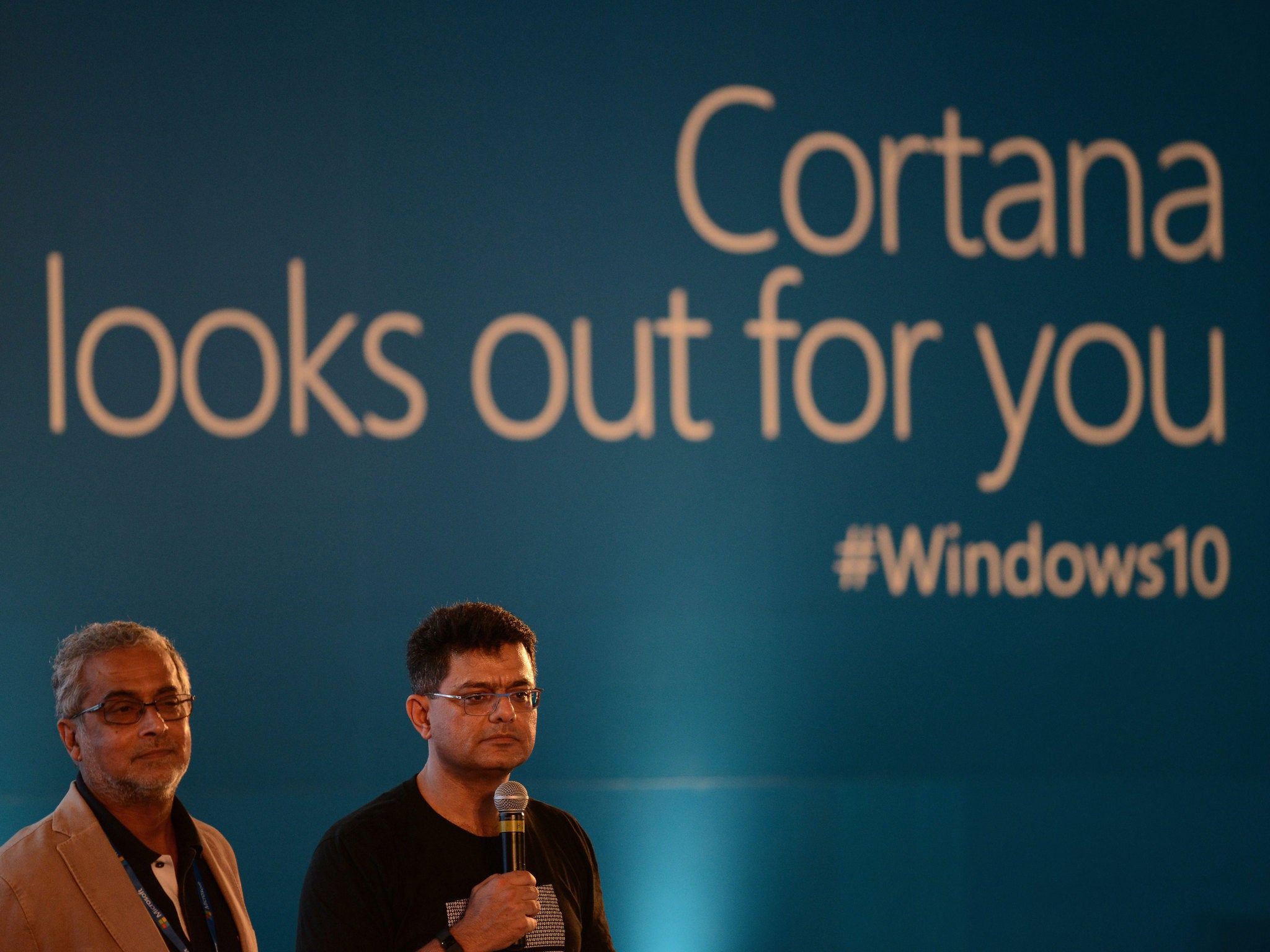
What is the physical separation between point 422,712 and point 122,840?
0.54 meters

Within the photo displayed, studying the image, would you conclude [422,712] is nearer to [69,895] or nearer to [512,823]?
[512,823]

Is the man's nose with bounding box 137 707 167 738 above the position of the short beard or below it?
above

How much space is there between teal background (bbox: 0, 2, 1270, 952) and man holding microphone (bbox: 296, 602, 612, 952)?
154cm

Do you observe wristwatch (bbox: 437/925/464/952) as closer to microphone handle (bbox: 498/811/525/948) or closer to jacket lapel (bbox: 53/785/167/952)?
microphone handle (bbox: 498/811/525/948)

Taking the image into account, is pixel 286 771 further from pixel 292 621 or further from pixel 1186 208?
pixel 1186 208

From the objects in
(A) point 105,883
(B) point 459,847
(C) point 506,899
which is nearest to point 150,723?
(A) point 105,883

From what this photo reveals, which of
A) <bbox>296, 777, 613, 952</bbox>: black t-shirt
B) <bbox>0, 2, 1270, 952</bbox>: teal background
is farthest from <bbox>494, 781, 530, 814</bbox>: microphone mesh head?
<bbox>0, 2, 1270, 952</bbox>: teal background

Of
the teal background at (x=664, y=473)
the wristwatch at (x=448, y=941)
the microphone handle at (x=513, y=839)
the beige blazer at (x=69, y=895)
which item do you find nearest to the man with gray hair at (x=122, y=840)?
the beige blazer at (x=69, y=895)

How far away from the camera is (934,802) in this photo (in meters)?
3.94

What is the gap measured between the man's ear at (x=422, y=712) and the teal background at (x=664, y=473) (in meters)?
1.53

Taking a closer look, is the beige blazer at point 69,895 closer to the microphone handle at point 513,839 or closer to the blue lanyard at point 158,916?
the blue lanyard at point 158,916

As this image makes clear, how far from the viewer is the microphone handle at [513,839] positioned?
6.98ft

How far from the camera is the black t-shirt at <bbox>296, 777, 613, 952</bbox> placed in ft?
6.81

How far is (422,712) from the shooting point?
2291 millimetres
